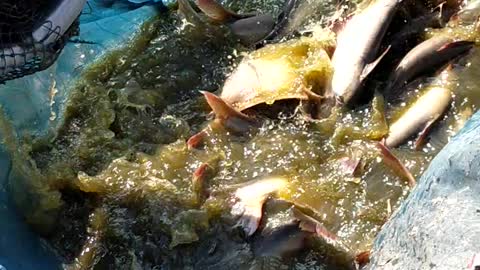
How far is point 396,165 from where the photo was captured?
396cm

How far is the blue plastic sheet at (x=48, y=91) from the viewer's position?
11.7 ft

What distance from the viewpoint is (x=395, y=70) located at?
4.38 metres

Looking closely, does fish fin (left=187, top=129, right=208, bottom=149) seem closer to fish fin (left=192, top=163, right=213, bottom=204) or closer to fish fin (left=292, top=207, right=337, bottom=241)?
fish fin (left=192, top=163, right=213, bottom=204)

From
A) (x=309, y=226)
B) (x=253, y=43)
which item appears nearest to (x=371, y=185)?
(x=309, y=226)

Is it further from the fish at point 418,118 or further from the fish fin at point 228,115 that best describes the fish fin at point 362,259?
the fish fin at point 228,115

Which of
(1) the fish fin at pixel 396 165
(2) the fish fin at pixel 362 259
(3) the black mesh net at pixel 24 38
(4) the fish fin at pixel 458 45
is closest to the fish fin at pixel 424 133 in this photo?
(1) the fish fin at pixel 396 165

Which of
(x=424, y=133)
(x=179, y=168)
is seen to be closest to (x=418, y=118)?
(x=424, y=133)

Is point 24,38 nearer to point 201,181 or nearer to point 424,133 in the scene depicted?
point 201,181

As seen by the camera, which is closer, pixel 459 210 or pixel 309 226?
pixel 459 210

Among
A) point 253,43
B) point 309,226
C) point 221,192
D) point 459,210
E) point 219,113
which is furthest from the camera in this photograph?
point 253,43

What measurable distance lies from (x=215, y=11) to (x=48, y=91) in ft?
3.67

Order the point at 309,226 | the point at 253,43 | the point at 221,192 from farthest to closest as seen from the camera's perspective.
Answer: the point at 253,43 < the point at 221,192 < the point at 309,226

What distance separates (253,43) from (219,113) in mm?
711

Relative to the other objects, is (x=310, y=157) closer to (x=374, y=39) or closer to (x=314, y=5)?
(x=374, y=39)
